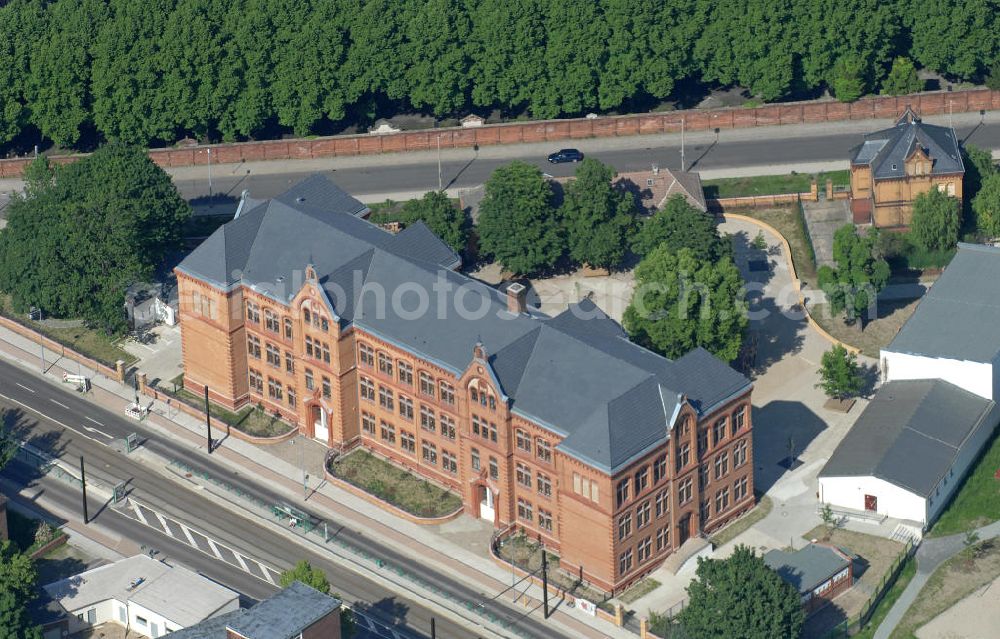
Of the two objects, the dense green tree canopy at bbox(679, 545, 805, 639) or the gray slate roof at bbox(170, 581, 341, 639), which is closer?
the gray slate roof at bbox(170, 581, 341, 639)

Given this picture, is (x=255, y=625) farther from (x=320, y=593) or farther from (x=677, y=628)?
(x=677, y=628)

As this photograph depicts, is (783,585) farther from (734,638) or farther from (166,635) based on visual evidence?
(166,635)

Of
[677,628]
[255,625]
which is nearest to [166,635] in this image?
[255,625]

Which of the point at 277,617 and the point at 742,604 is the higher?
the point at 277,617

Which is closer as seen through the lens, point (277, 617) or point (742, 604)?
point (277, 617)

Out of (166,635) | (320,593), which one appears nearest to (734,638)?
(320,593)
